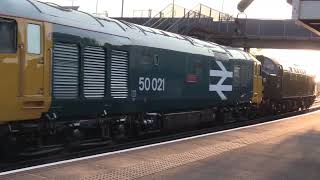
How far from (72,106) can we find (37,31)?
6.76 feet

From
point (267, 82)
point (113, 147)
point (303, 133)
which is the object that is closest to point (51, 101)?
point (113, 147)

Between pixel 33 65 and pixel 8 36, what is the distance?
78 cm

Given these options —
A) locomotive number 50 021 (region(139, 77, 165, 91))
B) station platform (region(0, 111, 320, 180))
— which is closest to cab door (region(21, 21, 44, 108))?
station platform (region(0, 111, 320, 180))

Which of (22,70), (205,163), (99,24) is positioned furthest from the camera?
(99,24)

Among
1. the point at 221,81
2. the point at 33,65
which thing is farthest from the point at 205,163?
the point at 221,81

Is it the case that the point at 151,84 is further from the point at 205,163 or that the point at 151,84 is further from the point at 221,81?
the point at 221,81

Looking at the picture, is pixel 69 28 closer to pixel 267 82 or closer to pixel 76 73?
pixel 76 73

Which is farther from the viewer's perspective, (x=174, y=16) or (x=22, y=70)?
(x=174, y=16)

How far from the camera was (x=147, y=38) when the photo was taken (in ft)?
53.6

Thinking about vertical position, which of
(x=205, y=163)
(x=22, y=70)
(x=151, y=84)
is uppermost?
(x=22, y=70)

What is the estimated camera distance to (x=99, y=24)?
14.1 m

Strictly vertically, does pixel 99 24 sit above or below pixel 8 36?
above

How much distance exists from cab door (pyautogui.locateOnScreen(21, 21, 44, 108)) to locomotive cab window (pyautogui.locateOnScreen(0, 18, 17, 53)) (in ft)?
0.86

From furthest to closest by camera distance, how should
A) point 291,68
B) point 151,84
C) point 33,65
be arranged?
point 291,68 → point 151,84 → point 33,65
